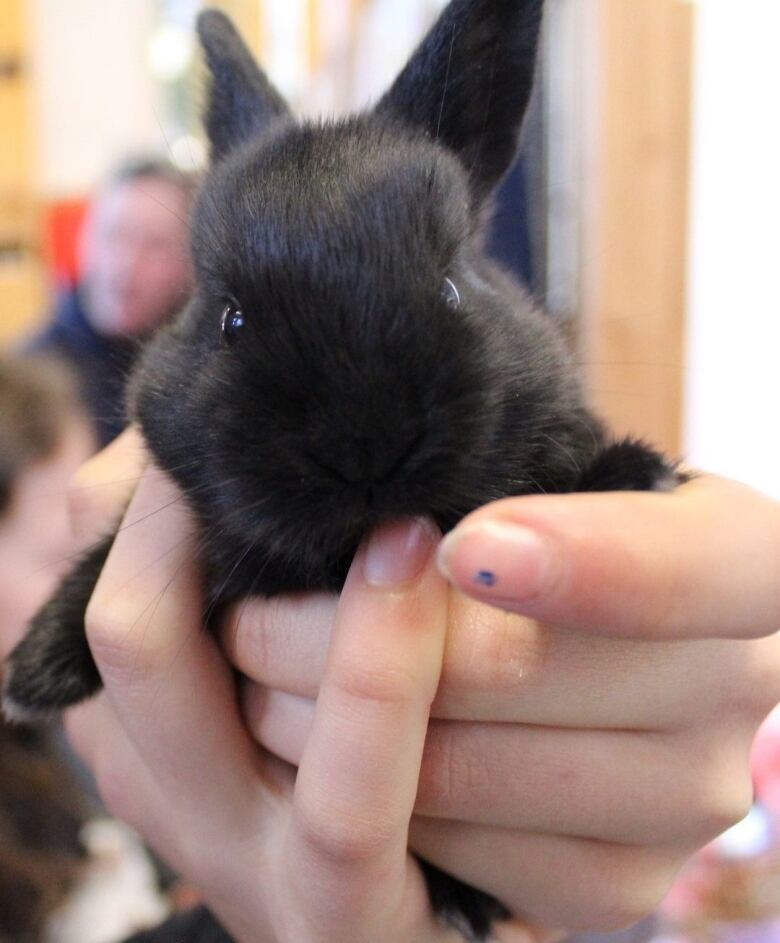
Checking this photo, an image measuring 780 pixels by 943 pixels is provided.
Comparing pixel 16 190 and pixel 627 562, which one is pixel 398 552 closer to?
pixel 627 562

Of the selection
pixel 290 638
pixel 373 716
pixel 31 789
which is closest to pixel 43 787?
pixel 31 789

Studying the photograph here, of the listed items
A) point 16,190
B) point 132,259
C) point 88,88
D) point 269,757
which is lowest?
point 269,757

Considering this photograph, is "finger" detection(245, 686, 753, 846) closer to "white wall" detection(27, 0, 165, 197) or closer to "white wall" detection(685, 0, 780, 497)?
"white wall" detection(685, 0, 780, 497)

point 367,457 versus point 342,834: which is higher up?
point 367,457

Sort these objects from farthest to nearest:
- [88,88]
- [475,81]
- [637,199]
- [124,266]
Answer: [88,88], [124,266], [637,199], [475,81]

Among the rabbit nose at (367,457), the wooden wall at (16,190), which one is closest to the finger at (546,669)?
the rabbit nose at (367,457)

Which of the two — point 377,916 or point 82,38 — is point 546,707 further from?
point 82,38

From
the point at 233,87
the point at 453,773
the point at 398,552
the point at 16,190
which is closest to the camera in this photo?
the point at 398,552

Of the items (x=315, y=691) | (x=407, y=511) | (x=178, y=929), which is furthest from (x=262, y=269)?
(x=178, y=929)
